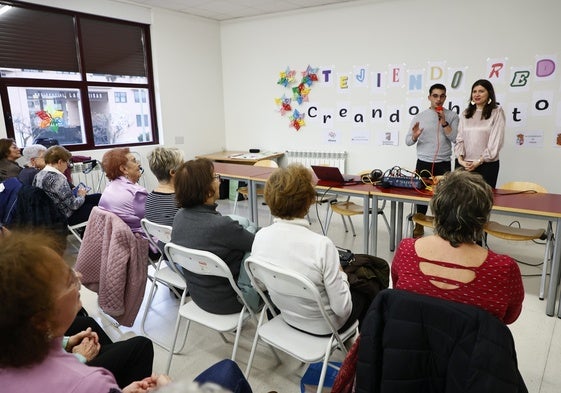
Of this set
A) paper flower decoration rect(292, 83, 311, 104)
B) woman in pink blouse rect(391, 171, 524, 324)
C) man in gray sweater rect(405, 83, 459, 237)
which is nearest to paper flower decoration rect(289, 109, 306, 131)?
paper flower decoration rect(292, 83, 311, 104)

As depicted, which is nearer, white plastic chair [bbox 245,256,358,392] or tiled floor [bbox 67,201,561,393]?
white plastic chair [bbox 245,256,358,392]

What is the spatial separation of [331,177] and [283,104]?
10.2ft

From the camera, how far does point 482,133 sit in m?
3.55

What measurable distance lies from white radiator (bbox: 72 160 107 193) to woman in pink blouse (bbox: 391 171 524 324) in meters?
4.66

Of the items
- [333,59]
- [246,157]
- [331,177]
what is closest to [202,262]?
[331,177]

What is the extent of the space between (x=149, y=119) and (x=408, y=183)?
14.8 feet

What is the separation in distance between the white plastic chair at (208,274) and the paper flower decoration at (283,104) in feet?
15.2

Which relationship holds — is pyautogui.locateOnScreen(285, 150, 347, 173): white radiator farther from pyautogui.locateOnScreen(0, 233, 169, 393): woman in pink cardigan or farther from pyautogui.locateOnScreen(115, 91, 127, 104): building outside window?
pyautogui.locateOnScreen(0, 233, 169, 393): woman in pink cardigan

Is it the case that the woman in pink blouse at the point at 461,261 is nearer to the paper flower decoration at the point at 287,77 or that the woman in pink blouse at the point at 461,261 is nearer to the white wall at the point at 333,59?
the white wall at the point at 333,59

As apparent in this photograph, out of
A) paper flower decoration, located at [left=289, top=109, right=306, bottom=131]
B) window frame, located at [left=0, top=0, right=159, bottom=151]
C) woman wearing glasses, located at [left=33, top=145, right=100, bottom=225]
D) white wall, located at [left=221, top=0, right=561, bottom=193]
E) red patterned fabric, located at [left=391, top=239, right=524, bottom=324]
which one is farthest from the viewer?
paper flower decoration, located at [left=289, top=109, right=306, bottom=131]

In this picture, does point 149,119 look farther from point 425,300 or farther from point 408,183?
point 425,300

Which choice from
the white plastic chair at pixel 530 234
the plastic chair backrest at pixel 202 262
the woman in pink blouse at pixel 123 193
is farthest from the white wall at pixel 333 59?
the plastic chair backrest at pixel 202 262

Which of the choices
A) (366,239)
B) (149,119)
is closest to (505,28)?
(366,239)

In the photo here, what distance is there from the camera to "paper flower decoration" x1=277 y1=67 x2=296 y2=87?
614 cm
